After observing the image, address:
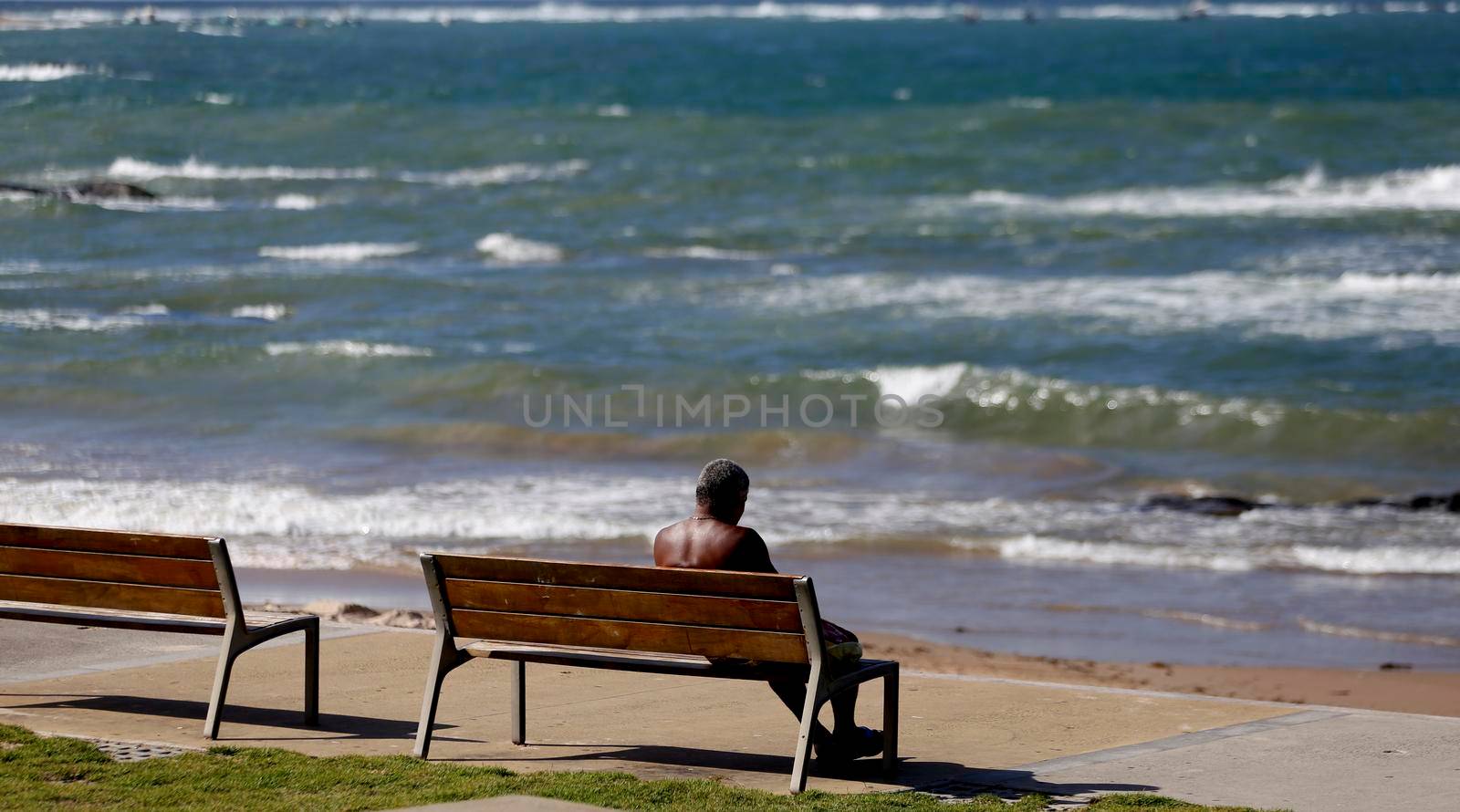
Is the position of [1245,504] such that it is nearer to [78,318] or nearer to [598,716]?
[598,716]

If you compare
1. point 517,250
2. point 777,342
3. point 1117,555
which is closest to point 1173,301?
point 777,342

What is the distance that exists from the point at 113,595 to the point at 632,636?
201 centimetres

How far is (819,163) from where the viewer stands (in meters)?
44.0

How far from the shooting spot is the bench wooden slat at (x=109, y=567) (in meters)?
6.46

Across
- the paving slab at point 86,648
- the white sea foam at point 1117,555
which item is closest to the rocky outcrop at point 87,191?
the white sea foam at point 1117,555

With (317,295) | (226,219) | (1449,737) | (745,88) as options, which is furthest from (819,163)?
(1449,737)

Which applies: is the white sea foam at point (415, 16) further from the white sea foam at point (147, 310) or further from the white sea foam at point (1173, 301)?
the white sea foam at point (1173, 301)

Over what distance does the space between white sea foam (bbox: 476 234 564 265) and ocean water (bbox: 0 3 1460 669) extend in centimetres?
13

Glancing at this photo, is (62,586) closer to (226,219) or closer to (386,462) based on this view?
(386,462)

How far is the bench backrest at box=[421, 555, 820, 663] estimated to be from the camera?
568cm

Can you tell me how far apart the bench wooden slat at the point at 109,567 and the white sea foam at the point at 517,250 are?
23607mm

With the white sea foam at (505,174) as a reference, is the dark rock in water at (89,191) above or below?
below

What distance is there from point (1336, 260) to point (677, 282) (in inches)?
402

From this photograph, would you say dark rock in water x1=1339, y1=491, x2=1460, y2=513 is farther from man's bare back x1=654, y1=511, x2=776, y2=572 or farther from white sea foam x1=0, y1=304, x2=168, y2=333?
white sea foam x1=0, y1=304, x2=168, y2=333
